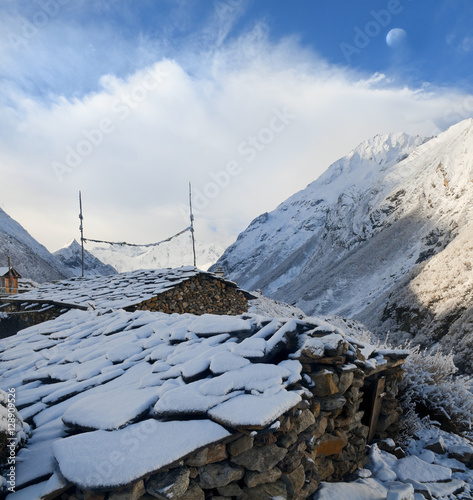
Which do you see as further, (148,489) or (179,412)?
(179,412)

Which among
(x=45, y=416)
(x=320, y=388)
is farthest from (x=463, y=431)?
(x=45, y=416)

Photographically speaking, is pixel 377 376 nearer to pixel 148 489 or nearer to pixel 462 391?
pixel 462 391

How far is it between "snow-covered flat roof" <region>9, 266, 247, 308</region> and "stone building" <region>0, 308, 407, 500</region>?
12.8 ft

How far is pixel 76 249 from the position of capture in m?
128

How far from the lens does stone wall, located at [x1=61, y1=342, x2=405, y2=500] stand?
6.17 feet

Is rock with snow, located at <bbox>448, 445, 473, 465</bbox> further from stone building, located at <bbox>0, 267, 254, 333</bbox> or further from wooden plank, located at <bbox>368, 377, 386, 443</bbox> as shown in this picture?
stone building, located at <bbox>0, 267, 254, 333</bbox>

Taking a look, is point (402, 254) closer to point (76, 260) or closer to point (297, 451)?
point (297, 451)

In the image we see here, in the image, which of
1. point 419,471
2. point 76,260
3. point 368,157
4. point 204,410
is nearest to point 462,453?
point 419,471

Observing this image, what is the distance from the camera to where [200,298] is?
9172 mm

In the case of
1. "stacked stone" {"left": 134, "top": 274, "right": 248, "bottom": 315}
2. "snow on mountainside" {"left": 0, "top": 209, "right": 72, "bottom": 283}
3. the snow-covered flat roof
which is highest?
"snow on mountainside" {"left": 0, "top": 209, "right": 72, "bottom": 283}

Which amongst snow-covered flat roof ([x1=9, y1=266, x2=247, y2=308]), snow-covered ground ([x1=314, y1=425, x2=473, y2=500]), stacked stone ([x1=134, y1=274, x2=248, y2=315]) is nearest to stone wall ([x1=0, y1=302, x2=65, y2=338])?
snow-covered flat roof ([x1=9, y1=266, x2=247, y2=308])

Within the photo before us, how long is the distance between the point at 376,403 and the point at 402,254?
2957 cm

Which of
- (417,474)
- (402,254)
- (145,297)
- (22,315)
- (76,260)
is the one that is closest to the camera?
(417,474)

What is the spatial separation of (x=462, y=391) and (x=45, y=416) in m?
4.60
